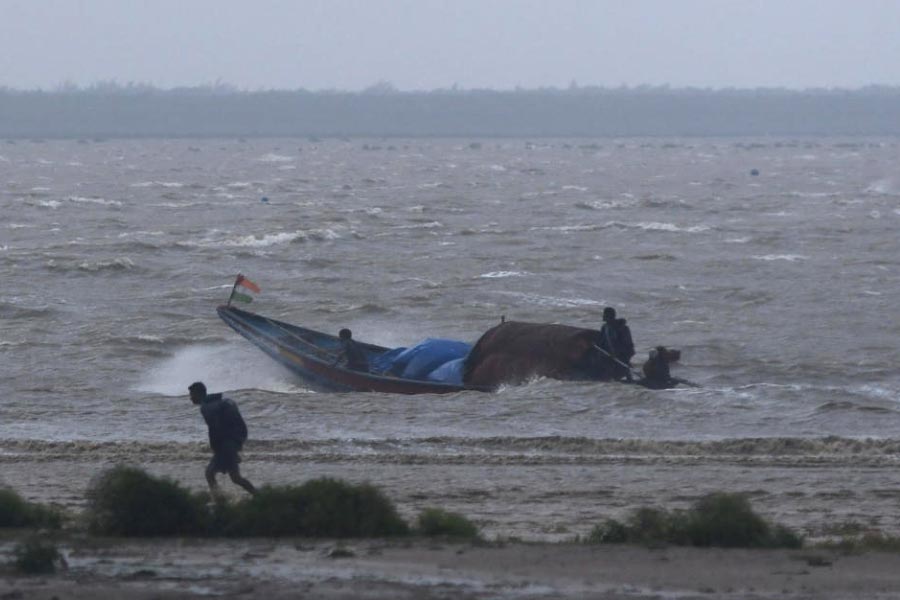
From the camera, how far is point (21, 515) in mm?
10336

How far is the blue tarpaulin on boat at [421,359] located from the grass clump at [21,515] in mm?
8068

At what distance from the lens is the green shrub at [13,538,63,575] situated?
8.80m

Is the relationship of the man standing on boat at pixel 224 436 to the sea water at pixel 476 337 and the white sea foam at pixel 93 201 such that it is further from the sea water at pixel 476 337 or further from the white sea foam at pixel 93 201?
the white sea foam at pixel 93 201

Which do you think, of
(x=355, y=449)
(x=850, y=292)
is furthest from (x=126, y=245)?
(x=355, y=449)

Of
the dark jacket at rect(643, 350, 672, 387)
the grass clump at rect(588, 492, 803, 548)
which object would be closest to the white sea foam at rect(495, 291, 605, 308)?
the dark jacket at rect(643, 350, 672, 387)

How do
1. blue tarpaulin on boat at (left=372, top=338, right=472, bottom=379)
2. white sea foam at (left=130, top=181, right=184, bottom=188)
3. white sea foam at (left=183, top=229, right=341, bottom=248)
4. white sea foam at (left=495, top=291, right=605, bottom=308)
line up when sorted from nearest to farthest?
blue tarpaulin on boat at (left=372, top=338, right=472, bottom=379)
white sea foam at (left=495, top=291, right=605, bottom=308)
white sea foam at (left=183, top=229, right=341, bottom=248)
white sea foam at (left=130, top=181, right=184, bottom=188)

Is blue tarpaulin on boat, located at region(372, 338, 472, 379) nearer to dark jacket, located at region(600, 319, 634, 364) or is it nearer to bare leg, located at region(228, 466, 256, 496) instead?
dark jacket, located at region(600, 319, 634, 364)

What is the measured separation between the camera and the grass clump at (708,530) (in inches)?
378

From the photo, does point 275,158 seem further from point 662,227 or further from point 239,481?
point 239,481

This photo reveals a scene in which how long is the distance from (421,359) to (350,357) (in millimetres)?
878

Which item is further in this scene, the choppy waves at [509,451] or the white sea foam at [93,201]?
the white sea foam at [93,201]

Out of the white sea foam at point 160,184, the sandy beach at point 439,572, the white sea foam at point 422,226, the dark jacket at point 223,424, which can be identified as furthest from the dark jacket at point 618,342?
the white sea foam at point 160,184

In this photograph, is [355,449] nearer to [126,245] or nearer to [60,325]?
[60,325]

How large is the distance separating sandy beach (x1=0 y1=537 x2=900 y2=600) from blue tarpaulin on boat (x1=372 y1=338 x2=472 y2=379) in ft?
28.1
